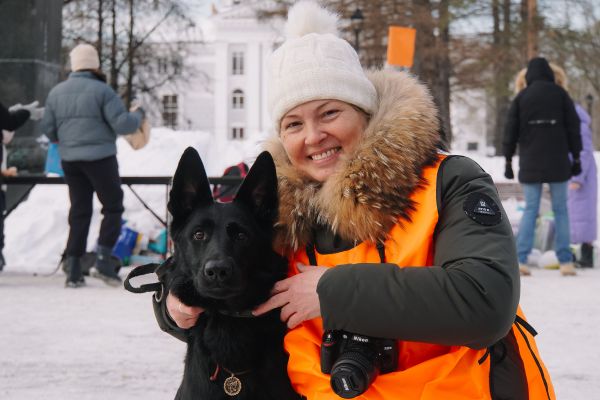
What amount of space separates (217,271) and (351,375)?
0.54 m

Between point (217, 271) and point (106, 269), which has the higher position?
point (217, 271)

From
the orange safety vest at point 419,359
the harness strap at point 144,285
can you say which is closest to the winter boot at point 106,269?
the harness strap at point 144,285

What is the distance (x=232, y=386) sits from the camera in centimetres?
229

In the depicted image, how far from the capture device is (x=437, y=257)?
2.00 m

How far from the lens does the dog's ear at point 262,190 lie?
93.1 inches

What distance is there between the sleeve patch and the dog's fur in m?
0.67

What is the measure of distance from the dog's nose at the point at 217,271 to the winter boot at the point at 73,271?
497 cm

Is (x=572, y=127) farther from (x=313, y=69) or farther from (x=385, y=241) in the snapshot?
(x=385, y=241)

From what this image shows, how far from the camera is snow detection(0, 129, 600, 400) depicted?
3.76m

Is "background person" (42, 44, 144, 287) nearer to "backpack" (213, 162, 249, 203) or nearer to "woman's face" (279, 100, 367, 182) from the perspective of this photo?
"backpack" (213, 162, 249, 203)

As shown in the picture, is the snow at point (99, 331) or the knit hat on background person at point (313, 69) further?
the snow at point (99, 331)

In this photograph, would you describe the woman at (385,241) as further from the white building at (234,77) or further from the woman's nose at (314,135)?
the white building at (234,77)

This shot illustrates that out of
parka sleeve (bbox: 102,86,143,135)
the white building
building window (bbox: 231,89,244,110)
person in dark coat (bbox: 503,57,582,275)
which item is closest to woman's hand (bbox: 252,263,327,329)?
parka sleeve (bbox: 102,86,143,135)

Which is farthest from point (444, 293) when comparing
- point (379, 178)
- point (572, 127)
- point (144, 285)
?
point (572, 127)
